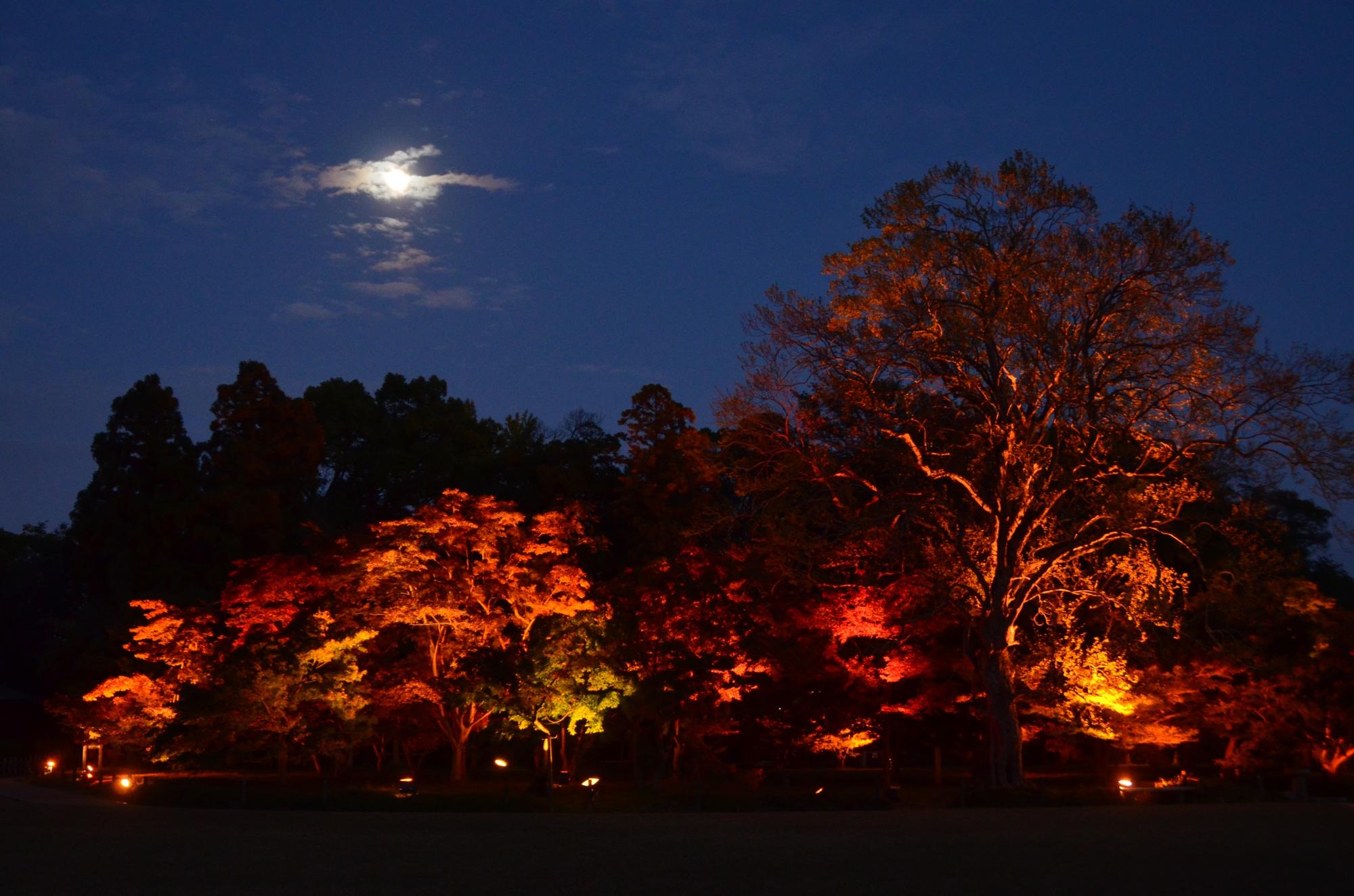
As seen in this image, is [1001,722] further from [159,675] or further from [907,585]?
[159,675]

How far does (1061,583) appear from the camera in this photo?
83.8 feet

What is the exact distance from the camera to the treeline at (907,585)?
23.3 m

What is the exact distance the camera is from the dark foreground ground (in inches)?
423

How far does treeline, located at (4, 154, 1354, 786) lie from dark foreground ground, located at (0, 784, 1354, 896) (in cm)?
481

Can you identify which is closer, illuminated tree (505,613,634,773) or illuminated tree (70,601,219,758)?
illuminated tree (505,613,634,773)

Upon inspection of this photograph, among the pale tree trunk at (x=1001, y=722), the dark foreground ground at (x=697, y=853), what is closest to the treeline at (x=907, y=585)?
the pale tree trunk at (x=1001, y=722)

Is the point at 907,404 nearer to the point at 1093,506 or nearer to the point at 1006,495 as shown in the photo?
the point at 1006,495

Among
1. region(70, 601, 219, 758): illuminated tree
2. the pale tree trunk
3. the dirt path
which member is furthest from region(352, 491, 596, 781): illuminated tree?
the pale tree trunk

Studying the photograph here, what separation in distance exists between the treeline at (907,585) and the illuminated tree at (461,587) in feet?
0.26

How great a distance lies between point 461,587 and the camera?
25.9 m

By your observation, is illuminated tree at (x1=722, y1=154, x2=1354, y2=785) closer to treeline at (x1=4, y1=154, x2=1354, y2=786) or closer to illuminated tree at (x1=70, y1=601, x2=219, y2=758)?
treeline at (x1=4, y1=154, x2=1354, y2=786)

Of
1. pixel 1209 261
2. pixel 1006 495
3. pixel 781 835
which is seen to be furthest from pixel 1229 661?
pixel 781 835

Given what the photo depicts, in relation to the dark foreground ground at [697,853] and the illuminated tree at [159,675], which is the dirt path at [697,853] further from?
the illuminated tree at [159,675]

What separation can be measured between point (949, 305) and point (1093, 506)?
18.3 feet
